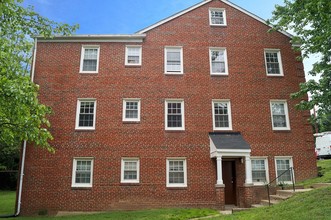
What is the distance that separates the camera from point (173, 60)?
1656 centimetres

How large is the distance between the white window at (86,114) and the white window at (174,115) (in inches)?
160

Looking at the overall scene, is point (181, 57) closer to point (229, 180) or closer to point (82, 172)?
point (229, 180)

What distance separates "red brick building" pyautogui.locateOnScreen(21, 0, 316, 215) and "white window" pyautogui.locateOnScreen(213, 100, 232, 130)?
58 mm

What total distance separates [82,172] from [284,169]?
1093 cm

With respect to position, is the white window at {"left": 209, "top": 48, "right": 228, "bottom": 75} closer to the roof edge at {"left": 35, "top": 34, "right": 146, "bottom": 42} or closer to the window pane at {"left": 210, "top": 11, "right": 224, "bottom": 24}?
the window pane at {"left": 210, "top": 11, "right": 224, "bottom": 24}

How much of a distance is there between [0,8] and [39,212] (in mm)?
9982

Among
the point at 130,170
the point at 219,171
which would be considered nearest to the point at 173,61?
the point at 130,170

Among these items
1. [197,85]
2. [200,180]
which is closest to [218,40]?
[197,85]

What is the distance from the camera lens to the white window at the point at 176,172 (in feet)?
48.4

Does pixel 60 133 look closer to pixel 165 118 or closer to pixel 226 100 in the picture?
pixel 165 118

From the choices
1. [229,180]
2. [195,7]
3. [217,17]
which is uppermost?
[195,7]

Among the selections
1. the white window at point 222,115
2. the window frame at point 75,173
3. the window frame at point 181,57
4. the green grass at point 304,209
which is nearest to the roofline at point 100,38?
the window frame at point 181,57

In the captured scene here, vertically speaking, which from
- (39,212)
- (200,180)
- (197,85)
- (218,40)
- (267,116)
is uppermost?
(218,40)

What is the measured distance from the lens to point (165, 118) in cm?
1559
